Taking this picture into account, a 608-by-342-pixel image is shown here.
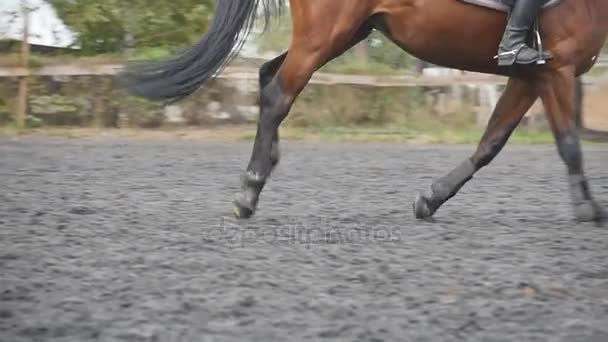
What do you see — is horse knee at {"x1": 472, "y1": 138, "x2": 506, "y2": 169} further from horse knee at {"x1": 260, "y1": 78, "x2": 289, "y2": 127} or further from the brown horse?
horse knee at {"x1": 260, "y1": 78, "x2": 289, "y2": 127}

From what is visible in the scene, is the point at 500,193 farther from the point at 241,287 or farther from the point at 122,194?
the point at 241,287

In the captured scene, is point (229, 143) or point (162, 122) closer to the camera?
point (229, 143)

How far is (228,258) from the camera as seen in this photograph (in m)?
4.23

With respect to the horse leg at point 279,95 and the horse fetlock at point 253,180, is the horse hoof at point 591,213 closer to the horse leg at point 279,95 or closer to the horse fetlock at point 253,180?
the horse leg at point 279,95

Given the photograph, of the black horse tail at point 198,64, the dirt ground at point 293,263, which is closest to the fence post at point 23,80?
the dirt ground at point 293,263

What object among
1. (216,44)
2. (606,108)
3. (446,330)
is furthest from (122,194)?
(606,108)

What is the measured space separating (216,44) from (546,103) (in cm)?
218

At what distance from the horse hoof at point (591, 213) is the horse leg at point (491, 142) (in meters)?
0.68

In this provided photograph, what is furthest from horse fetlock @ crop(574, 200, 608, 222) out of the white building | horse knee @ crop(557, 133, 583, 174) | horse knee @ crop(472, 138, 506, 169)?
the white building

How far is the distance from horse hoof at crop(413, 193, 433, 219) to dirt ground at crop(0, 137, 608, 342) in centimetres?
8

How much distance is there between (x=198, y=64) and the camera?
575 centimetres

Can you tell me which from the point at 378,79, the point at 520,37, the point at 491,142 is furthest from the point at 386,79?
the point at 520,37

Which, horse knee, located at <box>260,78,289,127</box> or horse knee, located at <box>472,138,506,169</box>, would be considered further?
horse knee, located at <box>472,138,506,169</box>

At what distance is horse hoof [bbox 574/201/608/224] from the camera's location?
547 centimetres
